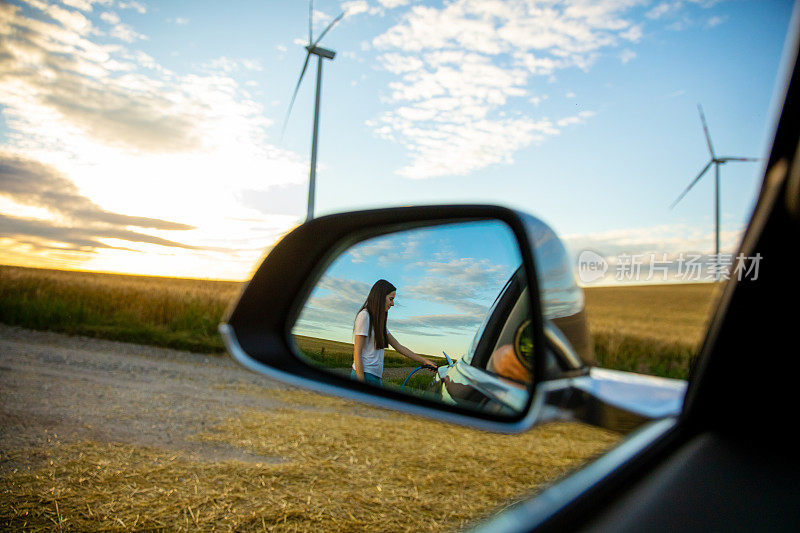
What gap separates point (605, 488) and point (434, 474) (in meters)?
3.46

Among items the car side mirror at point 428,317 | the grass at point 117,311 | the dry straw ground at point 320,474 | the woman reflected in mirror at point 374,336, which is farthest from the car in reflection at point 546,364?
the grass at point 117,311

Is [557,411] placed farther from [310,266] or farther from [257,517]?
[257,517]

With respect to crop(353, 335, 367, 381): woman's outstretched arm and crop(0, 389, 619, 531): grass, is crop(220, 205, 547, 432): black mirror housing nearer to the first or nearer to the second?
crop(353, 335, 367, 381): woman's outstretched arm

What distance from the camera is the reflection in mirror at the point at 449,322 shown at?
48.9 inches

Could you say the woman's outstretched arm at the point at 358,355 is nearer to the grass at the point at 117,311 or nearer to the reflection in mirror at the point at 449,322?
the reflection in mirror at the point at 449,322

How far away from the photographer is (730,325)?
1.20 meters

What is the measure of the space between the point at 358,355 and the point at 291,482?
275 centimetres

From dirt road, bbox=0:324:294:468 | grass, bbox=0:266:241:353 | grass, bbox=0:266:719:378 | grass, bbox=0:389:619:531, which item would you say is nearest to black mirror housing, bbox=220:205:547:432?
grass, bbox=0:389:619:531

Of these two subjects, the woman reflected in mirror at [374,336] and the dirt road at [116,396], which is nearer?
the woman reflected in mirror at [374,336]

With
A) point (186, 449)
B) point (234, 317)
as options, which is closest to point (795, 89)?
point (234, 317)

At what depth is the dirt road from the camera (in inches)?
187

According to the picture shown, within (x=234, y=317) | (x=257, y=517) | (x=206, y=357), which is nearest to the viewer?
(x=234, y=317)

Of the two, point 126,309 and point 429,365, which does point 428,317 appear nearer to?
point 429,365

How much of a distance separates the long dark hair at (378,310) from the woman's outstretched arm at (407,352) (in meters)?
0.02
